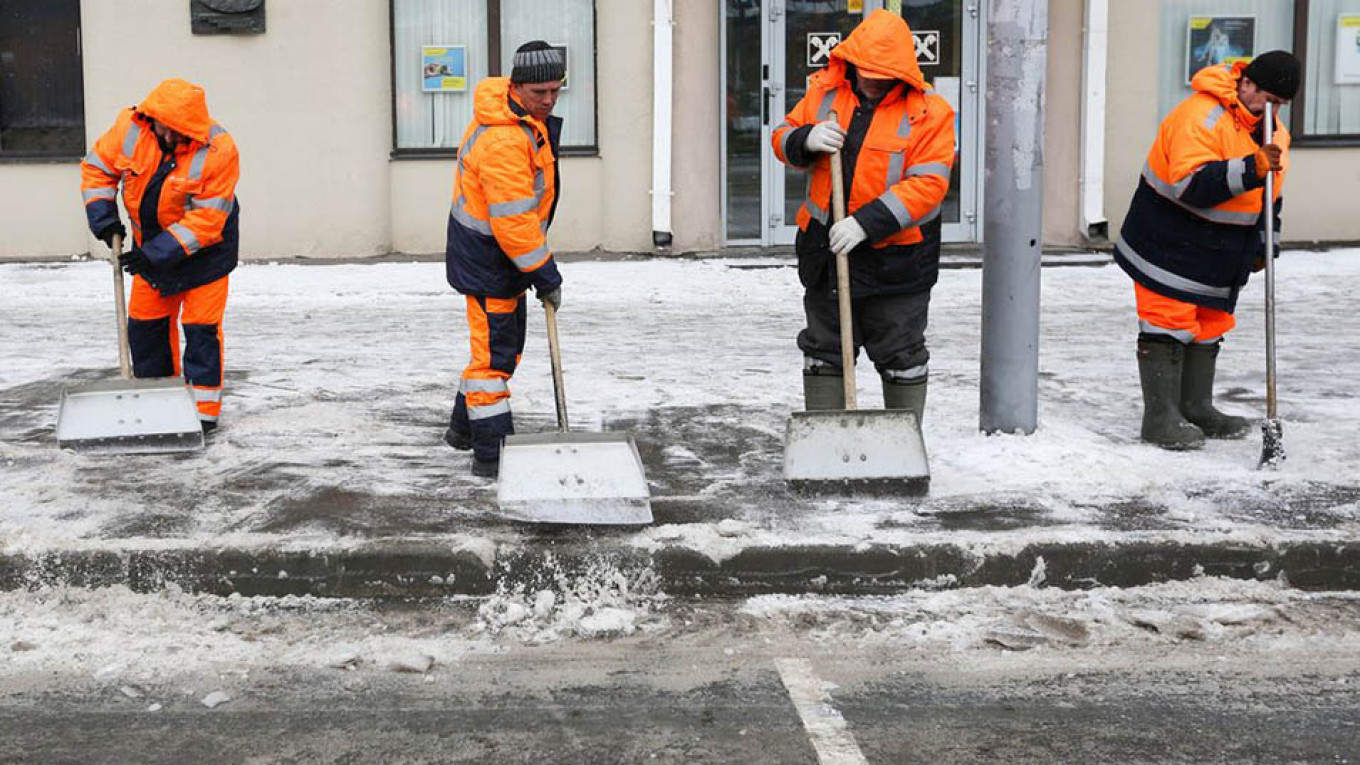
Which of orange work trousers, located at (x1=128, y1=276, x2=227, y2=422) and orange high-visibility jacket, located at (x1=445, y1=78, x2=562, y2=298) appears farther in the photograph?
orange work trousers, located at (x1=128, y1=276, x2=227, y2=422)

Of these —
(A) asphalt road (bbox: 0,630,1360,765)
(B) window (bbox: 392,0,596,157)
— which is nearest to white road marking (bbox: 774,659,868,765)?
(A) asphalt road (bbox: 0,630,1360,765)

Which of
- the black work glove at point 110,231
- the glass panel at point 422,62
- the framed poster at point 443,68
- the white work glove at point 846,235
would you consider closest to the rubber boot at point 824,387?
the white work glove at point 846,235

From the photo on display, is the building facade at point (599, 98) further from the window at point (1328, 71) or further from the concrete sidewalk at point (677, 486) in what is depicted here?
the concrete sidewalk at point (677, 486)

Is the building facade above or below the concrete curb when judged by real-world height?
above

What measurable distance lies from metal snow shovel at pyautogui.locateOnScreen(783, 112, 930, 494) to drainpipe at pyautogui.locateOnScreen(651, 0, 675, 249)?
27.0 ft

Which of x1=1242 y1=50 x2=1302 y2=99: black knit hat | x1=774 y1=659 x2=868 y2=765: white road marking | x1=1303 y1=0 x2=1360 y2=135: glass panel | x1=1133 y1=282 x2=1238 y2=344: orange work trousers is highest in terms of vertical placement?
x1=1303 y1=0 x2=1360 y2=135: glass panel

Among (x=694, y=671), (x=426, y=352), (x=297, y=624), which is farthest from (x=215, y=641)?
(x=426, y=352)

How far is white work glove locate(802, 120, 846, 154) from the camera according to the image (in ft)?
19.9

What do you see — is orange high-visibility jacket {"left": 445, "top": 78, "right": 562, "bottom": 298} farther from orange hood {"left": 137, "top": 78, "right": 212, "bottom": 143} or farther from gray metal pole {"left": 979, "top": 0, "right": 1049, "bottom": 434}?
gray metal pole {"left": 979, "top": 0, "right": 1049, "bottom": 434}

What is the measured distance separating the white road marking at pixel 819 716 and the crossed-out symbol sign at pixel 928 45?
10.4m

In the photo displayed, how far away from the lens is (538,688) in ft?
15.3

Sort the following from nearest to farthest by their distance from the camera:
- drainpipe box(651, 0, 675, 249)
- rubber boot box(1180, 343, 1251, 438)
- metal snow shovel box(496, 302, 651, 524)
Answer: metal snow shovel box(496, 302, 651, 524) → rubber boot box(1180, 343, 1251, 438) → drainpipe box(651, 0, 675, 249)

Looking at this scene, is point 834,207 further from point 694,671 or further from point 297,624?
point 297,624

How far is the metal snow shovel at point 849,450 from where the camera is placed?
6113 mm
